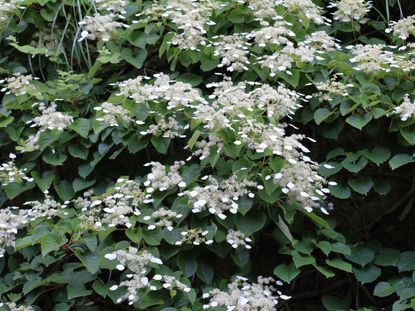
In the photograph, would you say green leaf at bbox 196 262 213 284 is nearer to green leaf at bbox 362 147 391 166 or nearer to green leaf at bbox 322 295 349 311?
green leaf at bbox 322 295 349 311

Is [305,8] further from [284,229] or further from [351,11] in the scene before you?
[284,229]

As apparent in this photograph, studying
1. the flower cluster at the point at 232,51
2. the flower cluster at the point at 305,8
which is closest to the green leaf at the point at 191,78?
the flower cluster at the point at 232,51

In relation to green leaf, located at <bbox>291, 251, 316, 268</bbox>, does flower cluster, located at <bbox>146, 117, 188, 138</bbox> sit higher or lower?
higher

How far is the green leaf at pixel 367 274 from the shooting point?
290 centimetres

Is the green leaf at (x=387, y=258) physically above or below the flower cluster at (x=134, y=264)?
below

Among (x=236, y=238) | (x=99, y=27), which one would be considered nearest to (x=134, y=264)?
(x=236, y=238)

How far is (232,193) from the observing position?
2732 millimetres

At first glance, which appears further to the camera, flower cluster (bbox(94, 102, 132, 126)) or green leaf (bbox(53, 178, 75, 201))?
green leaf (bbox(53, 178, 75, 201))

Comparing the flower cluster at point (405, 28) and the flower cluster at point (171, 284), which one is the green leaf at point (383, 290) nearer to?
the flower cluster at point (171, 284)

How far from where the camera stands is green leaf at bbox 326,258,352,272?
2.79 meters

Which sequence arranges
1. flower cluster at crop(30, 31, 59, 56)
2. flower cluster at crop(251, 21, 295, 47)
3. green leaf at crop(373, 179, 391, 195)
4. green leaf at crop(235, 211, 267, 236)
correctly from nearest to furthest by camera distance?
green leaf at crop(235, 211, 267, 236) < green leaf at crop(373, 179, 391, 195) < flower cluster at crop(251, 21, 295, 47) < flower cluster at crop(30, 31, 59, 56)

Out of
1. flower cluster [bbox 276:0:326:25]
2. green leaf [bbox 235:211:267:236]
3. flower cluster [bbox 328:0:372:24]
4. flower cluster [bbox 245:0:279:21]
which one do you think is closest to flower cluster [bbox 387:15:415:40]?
flower cluster [bbox 328:0:372:24]

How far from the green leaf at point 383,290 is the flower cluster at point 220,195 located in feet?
2.09

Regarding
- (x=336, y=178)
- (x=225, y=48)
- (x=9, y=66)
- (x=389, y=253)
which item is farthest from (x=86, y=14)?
(x=389, y=253)
